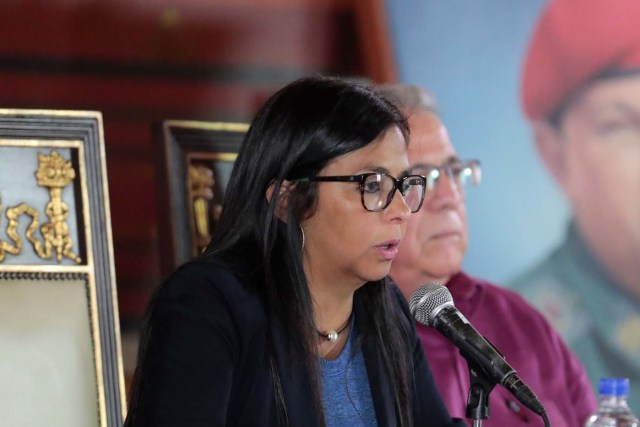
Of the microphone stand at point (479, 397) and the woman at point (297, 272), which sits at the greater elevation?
the woman at point (297, 272)

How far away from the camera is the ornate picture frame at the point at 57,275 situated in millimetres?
2738

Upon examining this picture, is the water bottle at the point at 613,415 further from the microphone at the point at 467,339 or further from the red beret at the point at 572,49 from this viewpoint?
the red beret at the point at 572,49

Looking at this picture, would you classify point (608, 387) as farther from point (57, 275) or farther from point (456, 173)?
point (57, 275)

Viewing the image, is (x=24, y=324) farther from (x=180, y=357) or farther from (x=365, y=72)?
(x=365, y=72)

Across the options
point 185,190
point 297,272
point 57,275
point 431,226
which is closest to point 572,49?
point 431,226

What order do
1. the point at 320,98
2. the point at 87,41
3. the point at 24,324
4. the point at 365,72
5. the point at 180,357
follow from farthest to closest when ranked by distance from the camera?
the point at 365,72 → the point at 87,41 → the point at 24,324 → the point at 320,98 → the point at 180,357

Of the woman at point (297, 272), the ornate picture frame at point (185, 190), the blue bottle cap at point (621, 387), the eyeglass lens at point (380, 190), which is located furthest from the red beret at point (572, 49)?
the blue bottle cap at point (621, 387)

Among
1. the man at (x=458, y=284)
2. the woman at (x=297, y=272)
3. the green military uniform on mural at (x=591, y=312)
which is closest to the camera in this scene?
the woman at (x=297, y=272)

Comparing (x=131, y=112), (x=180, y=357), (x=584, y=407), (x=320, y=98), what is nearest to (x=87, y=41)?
(x=131, y=112)

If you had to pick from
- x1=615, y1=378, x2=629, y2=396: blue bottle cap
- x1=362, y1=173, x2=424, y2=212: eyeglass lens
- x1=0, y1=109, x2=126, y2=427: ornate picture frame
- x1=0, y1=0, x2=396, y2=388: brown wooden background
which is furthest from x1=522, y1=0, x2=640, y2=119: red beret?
x1=615, y1=378, x2=629, y2=396: blue bottle cap

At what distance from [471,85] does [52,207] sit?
4.87 ft

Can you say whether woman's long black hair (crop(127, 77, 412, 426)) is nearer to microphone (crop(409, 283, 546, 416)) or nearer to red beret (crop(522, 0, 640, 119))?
microphone (crop(409, 283, 546, 416))

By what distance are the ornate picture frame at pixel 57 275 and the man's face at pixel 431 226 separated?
78 centimetres

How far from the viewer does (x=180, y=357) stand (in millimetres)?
1888
